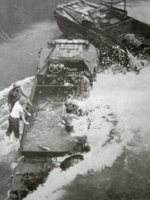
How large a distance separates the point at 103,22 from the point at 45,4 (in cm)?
746

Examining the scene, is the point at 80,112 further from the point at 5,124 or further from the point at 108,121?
the point at 5,124

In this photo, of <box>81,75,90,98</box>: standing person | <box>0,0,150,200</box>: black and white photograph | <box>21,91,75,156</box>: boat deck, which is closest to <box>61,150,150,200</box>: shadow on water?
<box>0,0,150,200</box>: black and white photograph

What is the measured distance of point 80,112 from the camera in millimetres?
9141

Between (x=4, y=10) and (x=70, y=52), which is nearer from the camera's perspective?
(x=70, y=52)

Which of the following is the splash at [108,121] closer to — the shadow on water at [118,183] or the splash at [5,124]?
the shadow on water at [118,183]

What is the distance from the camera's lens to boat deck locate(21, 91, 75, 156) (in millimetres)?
7875

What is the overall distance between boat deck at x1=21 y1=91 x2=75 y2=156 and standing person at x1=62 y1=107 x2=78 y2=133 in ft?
0.45

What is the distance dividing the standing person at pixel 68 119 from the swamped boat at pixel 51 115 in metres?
0.15

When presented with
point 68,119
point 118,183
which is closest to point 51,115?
point 68,119

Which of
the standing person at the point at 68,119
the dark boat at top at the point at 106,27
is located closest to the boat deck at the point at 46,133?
the standing person at the point at 68,119

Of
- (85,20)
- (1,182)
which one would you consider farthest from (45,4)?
(1,182)

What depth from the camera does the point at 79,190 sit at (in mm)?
7219

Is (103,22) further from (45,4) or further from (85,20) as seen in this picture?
(45,4)

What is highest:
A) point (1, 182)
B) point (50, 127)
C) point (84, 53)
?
point (84, 53)
